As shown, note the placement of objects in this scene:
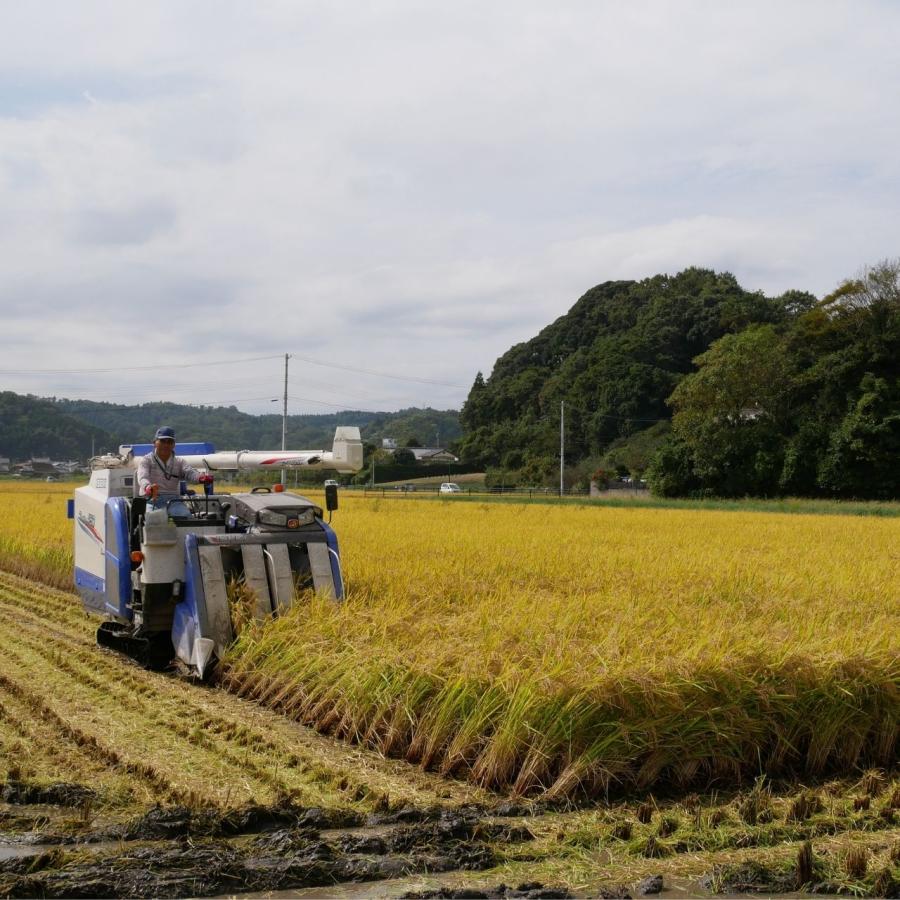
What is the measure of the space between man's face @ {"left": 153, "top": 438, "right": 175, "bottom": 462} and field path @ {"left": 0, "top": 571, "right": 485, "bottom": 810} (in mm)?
1926

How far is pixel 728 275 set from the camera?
253 feet

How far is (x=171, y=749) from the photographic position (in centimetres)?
539

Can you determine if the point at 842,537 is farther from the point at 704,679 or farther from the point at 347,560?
the point at 704,679

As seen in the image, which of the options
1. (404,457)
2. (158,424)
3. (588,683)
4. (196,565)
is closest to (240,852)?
(588,683)

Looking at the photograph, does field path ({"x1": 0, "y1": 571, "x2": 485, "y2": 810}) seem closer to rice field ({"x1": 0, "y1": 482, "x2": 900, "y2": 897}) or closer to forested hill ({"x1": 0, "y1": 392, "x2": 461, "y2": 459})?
rice field ({"x1": 0, "y1": 482, "x2": 900, "y2": 897})

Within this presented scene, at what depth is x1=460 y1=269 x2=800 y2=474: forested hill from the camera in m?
64.4

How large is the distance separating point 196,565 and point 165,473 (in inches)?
62.0

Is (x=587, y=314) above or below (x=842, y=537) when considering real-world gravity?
above

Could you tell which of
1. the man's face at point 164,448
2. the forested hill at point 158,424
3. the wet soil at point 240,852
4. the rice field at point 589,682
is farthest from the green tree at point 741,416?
the forested hill at point 158,424

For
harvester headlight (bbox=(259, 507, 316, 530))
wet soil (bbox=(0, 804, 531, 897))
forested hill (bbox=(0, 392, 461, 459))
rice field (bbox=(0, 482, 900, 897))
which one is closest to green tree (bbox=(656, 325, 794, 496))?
rice field (bbox=(0, 482, 900, 897))

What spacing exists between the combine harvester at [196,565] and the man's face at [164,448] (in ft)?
1.08

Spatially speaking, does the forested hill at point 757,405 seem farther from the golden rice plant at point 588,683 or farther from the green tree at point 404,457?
the golden rice plant at point 588,683

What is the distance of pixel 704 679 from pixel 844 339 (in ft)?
146

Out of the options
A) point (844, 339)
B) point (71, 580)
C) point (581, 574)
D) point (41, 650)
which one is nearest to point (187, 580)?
point (41, 650)
